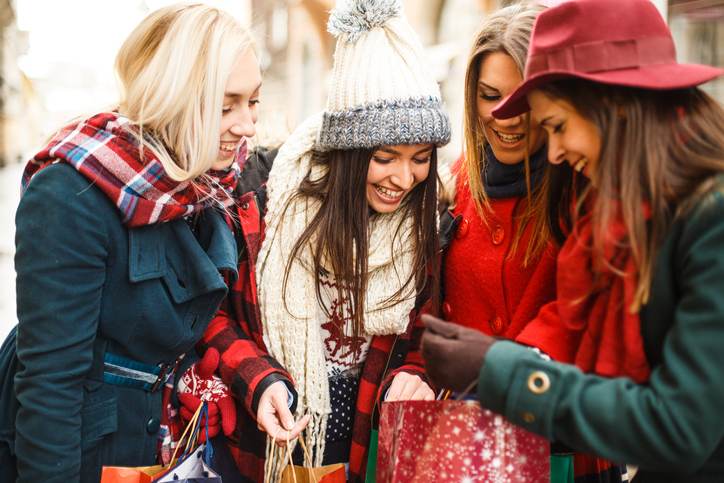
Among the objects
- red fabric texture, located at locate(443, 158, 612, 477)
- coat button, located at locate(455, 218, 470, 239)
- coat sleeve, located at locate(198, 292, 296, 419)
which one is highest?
coat button, located at locate(455, 218, 470, 239)

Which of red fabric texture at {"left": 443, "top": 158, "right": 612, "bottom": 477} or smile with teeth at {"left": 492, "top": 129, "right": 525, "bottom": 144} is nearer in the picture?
red fabric texture at {"left": 443, "top": 158, "right": 612, "bottom": 477}

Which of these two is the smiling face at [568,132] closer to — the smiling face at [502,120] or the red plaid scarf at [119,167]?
the smiling face at [502,120]

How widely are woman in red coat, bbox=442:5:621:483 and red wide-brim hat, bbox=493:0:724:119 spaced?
55cm

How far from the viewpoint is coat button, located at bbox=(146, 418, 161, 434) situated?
6.50 ft

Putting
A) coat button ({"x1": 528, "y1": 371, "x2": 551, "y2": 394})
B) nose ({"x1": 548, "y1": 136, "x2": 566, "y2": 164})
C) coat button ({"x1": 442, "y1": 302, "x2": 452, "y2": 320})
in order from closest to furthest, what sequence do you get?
1. coat button ({"x1": 528, "y1": 371, "x2": 551, "y2": 394})
2. nose ({"x1": 548, "y1": 136, "x2": 566, "y2": 164})
3. coat button ({"x1": 442, "y1": 302, "x2": 452, "y2": 320})

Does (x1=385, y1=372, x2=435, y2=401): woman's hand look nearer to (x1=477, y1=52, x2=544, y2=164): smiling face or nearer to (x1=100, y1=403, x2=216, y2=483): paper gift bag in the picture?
(x1=100, y1=403, x2=216, y2=483): paper gift bag

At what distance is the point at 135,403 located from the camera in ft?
6.38

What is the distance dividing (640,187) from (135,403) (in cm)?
145

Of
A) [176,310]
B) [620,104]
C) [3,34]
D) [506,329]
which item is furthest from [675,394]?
[3,34]

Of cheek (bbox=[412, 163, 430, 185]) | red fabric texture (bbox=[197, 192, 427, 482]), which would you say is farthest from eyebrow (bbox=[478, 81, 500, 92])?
red fabric texture (bbox=[197, 192, 427, 482])

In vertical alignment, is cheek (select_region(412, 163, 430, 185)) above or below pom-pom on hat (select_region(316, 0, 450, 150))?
below

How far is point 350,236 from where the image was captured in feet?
7.45

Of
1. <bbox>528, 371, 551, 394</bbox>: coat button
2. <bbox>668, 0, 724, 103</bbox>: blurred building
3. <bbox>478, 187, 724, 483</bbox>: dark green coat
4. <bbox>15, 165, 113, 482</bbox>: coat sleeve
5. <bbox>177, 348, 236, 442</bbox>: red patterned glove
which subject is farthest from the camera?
<bbox>668, 0, 724, 103</bbox>: blurred building

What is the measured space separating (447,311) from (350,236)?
41 cm
